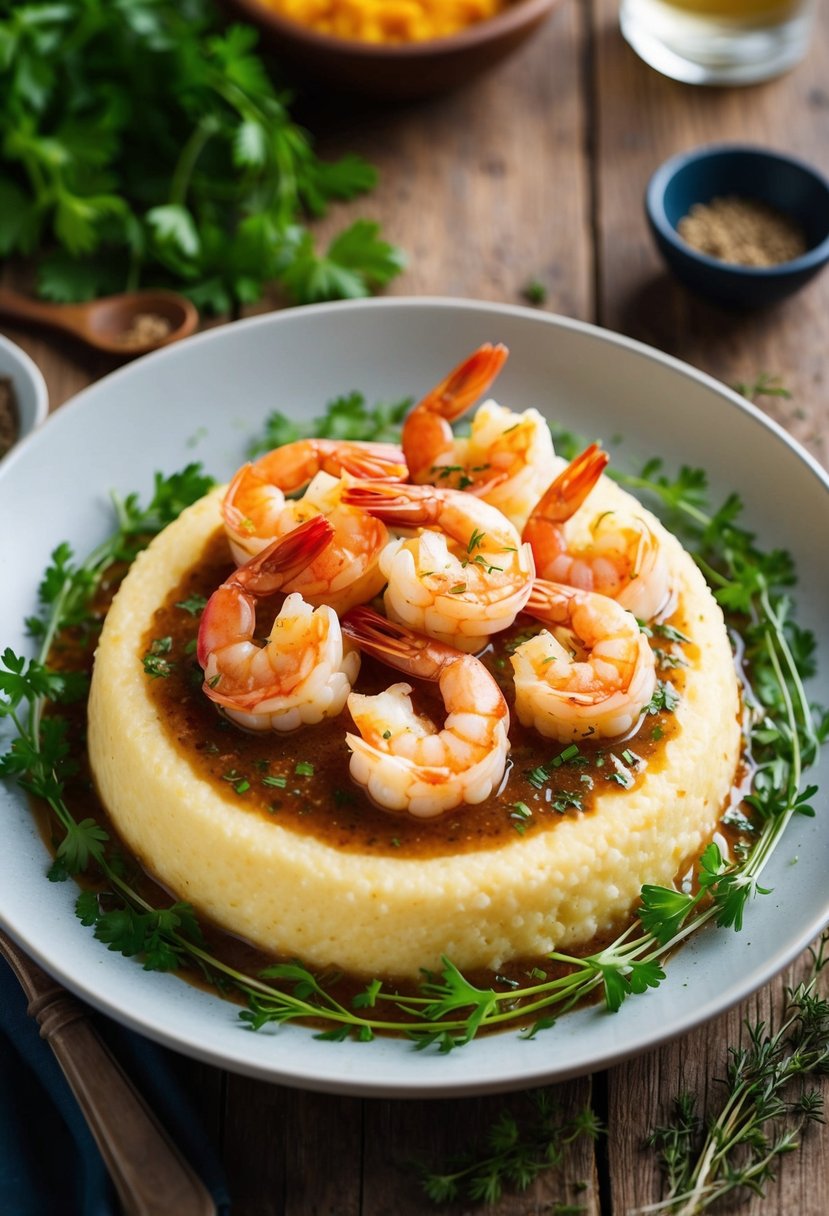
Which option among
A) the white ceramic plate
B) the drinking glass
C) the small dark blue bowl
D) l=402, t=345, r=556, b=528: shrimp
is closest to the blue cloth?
the white ceramic plate

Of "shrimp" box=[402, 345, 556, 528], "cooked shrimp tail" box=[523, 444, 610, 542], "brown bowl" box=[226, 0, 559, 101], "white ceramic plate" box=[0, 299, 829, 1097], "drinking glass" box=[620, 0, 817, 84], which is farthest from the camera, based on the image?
"drinking glass" box=[620, 0, 817, 84]

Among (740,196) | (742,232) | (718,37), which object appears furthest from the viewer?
(718,37)

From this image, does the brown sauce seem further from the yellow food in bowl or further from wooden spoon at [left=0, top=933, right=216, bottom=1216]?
the yellow food in bowl

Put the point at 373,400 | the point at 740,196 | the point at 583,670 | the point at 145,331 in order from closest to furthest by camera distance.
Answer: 1. the point at 583,670
2. the point at 373,400
3. the point at 145,331
4. the point at 740,196

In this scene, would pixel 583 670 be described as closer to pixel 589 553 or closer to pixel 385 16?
pixel 589 553

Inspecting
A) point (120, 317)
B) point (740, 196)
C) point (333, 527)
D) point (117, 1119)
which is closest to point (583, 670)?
point (333, 527)

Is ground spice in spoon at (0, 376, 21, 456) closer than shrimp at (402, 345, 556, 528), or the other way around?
shrimp at (402, 345, 556, 528)
